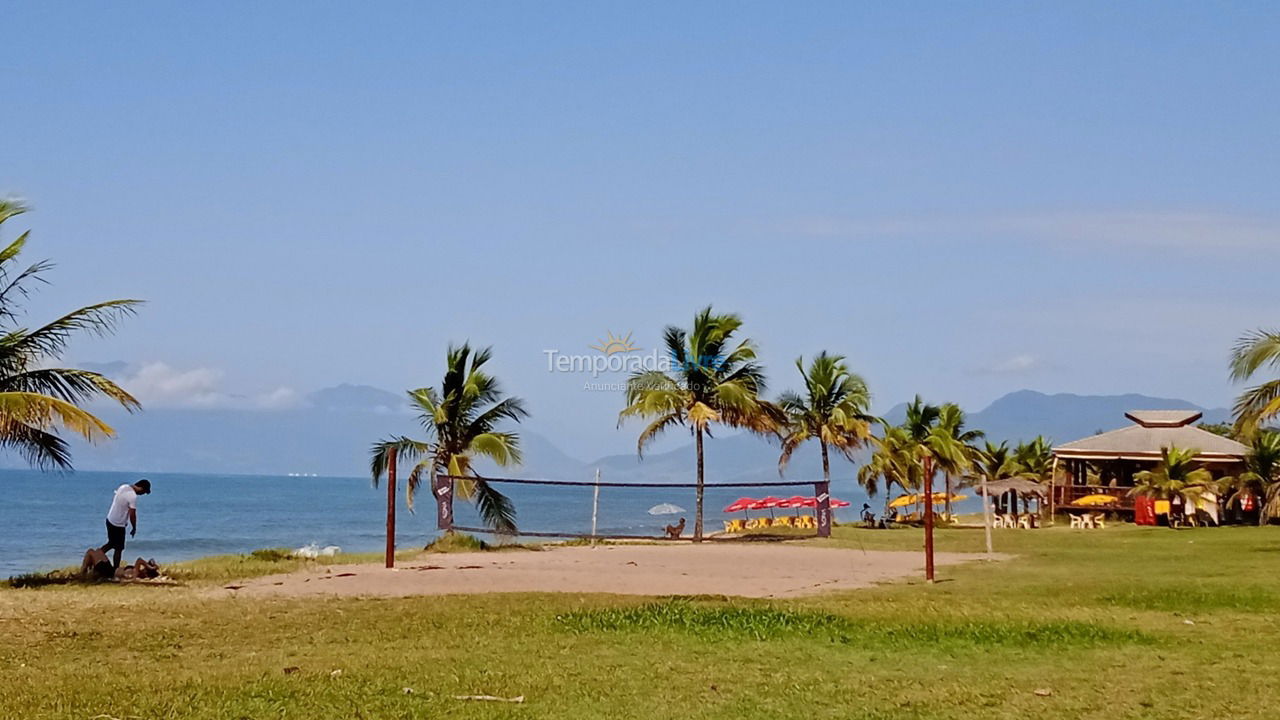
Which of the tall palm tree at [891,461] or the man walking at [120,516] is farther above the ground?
the tall palm tree at [891,461]

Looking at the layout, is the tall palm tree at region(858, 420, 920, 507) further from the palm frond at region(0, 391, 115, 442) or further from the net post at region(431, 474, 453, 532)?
the palm frond at region(0, 391, 115, 442)

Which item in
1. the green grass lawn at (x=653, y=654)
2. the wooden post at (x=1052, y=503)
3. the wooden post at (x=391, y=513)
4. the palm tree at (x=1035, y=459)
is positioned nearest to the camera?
the green grass lawn at (x=653, y=654)

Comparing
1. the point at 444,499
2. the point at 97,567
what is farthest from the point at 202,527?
the point at 97,567

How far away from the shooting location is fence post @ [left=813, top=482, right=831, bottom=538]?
97.9ft

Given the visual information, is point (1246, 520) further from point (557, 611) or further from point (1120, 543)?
point (557, 611)

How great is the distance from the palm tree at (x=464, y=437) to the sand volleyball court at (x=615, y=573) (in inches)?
85.9

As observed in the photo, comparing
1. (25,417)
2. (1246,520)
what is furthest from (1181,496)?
(25,417)

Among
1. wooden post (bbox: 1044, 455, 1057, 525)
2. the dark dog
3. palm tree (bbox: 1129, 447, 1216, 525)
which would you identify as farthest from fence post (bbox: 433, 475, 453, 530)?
wooden post (bbox: 1044, 455, 1057, 525)

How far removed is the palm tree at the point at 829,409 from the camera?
40.9 metres

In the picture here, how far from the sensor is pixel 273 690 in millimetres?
8938

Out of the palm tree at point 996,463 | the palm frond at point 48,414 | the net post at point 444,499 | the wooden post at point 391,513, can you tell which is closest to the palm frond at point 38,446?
the palm frond at point 48,414

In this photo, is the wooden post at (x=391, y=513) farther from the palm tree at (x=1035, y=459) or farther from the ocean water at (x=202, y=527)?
the palm tree at (x=1035, y=459)

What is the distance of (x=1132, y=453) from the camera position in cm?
4444

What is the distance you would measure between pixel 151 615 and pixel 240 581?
4369mm
